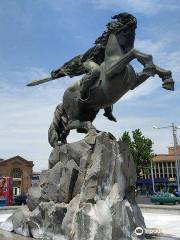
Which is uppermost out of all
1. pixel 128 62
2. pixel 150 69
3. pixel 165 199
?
pixel 128 62

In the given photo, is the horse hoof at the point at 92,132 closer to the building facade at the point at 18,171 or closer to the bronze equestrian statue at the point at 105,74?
the bronze equestrian statue at the point at 105,74

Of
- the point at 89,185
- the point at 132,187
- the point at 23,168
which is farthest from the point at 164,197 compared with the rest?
the point at 23,168

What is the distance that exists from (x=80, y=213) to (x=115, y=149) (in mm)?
1701

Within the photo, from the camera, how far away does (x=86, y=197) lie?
586 cm

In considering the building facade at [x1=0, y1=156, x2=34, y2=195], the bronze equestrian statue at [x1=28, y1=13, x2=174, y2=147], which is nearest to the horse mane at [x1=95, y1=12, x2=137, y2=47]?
the bronze equestrian statue at [x1=28, y1=13, x2=174, y2=147]

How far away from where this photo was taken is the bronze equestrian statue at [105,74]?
640cm

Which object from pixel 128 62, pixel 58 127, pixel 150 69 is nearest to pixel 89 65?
pixel 128 62

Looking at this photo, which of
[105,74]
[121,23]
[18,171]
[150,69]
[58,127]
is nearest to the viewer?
[150,69]

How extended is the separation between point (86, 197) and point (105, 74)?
9.24 ft

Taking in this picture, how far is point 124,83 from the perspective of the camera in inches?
265

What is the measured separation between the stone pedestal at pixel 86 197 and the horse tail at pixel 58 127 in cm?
72

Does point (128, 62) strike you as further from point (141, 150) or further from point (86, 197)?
point (141, 150)

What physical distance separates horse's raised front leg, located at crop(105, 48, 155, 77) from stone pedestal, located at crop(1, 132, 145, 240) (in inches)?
58.3

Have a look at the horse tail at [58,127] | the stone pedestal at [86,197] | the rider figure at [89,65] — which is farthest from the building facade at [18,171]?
the rider figure at [89,65]
